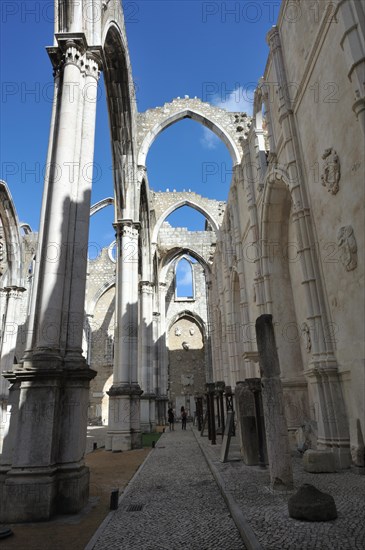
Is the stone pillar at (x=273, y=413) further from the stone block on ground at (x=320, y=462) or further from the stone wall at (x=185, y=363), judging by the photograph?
the stone wall at (x=185, y=363)

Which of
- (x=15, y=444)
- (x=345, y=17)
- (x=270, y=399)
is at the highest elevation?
(x=345, y=17)

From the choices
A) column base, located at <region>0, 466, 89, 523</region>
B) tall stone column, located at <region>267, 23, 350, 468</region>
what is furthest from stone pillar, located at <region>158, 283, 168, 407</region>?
column base, located at <region>0, 466, 89, 523</region>

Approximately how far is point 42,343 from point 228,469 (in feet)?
12.5

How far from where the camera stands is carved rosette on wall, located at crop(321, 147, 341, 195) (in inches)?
247

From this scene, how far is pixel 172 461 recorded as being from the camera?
8.01 m

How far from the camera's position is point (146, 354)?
736 inches

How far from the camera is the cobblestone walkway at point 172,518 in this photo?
10.3 feet

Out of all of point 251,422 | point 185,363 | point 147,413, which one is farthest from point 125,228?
point 185,363

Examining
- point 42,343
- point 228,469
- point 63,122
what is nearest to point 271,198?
point 63,122

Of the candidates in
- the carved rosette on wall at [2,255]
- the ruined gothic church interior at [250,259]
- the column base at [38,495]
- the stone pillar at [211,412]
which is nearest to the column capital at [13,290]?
the carved rosette on wall at [2,255]

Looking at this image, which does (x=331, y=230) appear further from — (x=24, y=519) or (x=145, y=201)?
(x=145, y=201)

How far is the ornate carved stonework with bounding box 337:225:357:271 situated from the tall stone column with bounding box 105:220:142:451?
24.7 feet

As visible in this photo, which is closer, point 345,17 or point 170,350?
point 345,17

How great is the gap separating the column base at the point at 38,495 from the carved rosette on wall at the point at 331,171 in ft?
19.0
